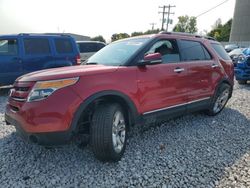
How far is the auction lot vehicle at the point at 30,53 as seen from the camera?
23.8 feet

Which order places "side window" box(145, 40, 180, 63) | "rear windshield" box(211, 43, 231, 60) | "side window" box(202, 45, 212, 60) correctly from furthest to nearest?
"rear windshield" box(211, 43, 231, 60) → "side window" box(202, 45, 212, 60) → "side window" box(145, 40, 180, 63)

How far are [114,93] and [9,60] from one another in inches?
214

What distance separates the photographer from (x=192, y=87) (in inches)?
173

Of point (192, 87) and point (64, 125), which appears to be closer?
point (64, 125)

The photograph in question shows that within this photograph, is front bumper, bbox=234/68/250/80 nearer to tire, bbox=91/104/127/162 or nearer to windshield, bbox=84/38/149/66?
windshield, bbox=84/38/149/66

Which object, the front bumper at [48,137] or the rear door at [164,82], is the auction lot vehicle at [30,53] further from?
the front bumper at [48,137]

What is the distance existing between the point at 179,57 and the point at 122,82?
151 centimetres

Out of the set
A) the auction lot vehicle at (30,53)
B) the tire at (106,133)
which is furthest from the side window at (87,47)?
the tire at (106,133)

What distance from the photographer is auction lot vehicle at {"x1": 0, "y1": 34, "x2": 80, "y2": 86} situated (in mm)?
7246

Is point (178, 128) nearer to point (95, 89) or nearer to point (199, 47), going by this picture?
point (199, 47)

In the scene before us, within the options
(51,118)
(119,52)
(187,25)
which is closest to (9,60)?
(119,52)

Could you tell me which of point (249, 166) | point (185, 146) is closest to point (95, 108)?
point (185, 146)

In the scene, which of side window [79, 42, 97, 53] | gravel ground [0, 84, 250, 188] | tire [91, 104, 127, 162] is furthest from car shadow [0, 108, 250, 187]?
side window [79, 42, 97, 53]

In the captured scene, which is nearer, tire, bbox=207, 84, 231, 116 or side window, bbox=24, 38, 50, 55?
tire, bbox=207, 84, 231, 116
